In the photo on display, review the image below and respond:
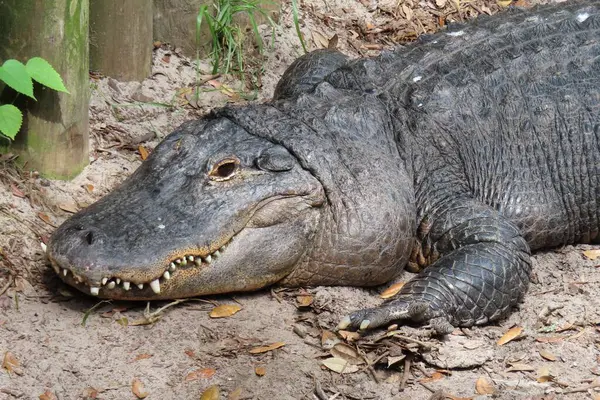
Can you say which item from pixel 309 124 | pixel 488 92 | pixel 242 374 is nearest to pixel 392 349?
pixel 242 374

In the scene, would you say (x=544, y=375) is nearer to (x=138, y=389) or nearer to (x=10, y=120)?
(x=138, y=389)

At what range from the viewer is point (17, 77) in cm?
494

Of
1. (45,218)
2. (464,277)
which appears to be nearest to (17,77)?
(45,218)

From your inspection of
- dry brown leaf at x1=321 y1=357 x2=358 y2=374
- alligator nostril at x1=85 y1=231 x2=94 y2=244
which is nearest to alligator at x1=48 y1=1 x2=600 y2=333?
alligator nostril at x1=85 y1=231 x2=94 y2=244

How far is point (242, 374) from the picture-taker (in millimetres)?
4426

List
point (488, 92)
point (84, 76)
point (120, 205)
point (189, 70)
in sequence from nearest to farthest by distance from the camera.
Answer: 1. point (120, 205)
2. point (84, 76)
3. point (488, 92)
4. point (189, 70)

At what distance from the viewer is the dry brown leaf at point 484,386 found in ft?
14.6

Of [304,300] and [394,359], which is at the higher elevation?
[304,300]

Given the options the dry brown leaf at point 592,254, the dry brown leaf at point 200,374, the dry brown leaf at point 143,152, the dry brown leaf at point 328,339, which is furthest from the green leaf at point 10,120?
the dry brown leaf at point 592,254

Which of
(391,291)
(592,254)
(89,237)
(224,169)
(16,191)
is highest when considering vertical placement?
(224,169)

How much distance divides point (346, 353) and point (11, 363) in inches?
62.7

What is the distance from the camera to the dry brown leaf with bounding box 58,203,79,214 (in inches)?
215

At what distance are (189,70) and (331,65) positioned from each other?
1088 millimetres

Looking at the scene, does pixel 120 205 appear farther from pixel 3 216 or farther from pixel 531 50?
pixel 531 50
